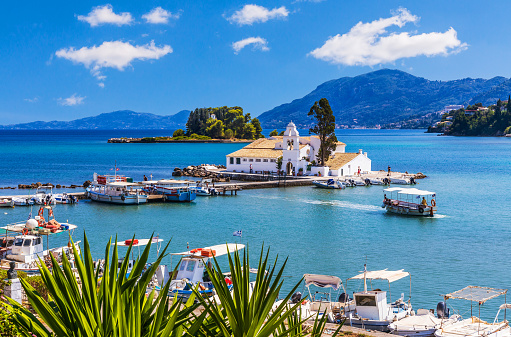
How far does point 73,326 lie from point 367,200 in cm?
4946

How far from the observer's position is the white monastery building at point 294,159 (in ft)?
231

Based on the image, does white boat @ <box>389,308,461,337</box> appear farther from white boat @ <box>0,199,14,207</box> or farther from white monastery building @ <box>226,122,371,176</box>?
white monastery building @ <box>226,122,371,176</box>

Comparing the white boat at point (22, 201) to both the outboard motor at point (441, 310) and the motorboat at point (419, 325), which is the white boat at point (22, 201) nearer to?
the motorboat at point (419, 325)

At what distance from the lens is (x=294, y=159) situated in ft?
234

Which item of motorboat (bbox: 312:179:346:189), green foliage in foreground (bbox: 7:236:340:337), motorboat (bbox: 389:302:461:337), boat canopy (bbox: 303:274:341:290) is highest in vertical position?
green foliage in foreground (bbox: 7:236:340:337)

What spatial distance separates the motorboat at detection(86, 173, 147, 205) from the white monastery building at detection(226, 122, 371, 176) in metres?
21.8

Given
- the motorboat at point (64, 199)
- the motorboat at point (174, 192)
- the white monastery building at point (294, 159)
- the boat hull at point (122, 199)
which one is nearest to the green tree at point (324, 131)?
the white monastery building at point (294, 159)

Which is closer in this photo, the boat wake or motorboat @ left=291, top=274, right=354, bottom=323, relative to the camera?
motorboat @ left=291, top=274, right=354, bottom=323

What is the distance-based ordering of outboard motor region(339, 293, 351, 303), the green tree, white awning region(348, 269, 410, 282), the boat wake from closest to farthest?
1. white awning region(348, 269, 410, 282)
2. outboard motor region(339, 293, 351, 303)
3. the boat wake
4. the green tree

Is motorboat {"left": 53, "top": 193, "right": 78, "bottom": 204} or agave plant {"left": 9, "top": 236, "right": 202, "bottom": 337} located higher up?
agave plant {"left": 9, "top": 236, "right": 202, "bottom": 337}

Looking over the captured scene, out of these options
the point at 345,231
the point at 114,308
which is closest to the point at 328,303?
the point at 114,308

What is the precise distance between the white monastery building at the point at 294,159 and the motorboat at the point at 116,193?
21.8 meters

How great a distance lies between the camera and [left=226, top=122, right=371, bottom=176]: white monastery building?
231 feet

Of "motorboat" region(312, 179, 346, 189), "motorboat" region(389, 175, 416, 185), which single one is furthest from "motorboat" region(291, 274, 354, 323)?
"motorboat" region(389, 175, 416, 185)
